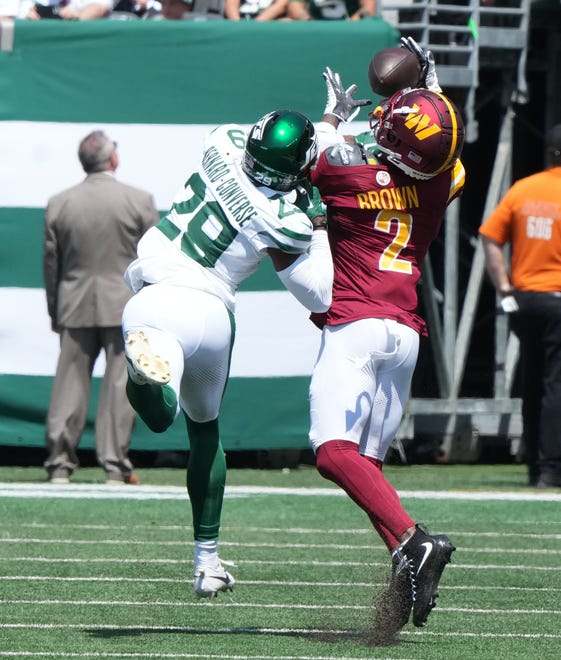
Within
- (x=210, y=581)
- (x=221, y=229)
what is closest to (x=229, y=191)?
(x=221, y=229)

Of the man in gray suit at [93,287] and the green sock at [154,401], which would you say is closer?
the green sock at [154,401]

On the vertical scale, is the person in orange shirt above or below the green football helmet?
below

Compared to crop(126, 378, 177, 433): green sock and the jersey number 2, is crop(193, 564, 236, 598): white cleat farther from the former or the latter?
the jersey number 2

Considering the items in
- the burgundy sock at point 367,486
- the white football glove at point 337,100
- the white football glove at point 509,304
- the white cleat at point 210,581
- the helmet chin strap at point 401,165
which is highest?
the white football glove at point 337,100

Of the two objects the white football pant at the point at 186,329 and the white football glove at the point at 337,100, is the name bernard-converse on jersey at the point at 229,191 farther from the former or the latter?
the white football glove at the point at 337,100

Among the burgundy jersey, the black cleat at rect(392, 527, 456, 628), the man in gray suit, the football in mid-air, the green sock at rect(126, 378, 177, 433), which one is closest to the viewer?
the black cleat at rect(392, 527, 456, 628)

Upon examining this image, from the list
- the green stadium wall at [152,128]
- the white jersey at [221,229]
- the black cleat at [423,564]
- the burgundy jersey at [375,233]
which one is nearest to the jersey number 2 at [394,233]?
the burgundy jersey at [375,233]

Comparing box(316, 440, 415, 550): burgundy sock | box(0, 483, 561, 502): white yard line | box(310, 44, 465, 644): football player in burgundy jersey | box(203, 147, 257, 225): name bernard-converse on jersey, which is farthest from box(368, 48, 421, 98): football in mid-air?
box(0, 483, 561, 502): white yard line

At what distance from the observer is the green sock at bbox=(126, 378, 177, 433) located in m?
5.16

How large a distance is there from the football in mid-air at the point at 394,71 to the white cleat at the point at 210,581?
1.78 m

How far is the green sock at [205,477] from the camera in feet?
18.7

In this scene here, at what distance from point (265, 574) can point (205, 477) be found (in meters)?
1.10

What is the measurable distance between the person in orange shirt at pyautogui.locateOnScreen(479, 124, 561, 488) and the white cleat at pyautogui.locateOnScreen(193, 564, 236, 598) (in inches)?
177

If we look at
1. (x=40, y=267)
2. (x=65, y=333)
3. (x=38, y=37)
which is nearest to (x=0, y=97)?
(x=38, y=37)
